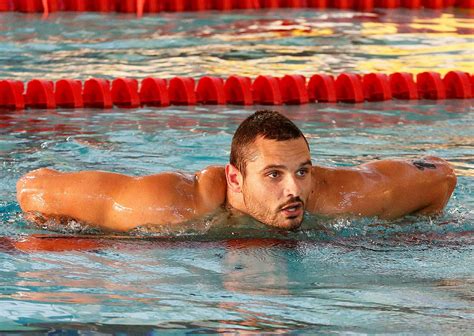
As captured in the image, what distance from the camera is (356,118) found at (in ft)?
21.7

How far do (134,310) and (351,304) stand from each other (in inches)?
24.3

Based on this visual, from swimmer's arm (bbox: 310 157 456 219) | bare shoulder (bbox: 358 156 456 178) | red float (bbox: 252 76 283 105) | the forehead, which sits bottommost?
red float (bbox: 252 76 283 105)

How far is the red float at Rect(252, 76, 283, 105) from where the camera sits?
6.97 m

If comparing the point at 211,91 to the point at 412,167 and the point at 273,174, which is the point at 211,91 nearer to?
the point at 412,167

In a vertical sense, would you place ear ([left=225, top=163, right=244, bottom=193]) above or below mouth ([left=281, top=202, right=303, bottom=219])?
above

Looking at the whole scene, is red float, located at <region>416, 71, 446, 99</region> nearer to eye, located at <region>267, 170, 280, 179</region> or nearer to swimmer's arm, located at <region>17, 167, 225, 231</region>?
swimmer's arm, located at <region>17, 167, 225, 231</region>

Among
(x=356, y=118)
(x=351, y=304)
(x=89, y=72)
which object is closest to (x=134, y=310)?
(x=351, y=304)

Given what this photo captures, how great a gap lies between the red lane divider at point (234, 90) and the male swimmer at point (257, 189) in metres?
2.81

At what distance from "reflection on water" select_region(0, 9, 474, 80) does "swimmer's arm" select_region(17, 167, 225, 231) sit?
138 inches

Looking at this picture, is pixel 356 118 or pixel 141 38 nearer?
pixel 356 118

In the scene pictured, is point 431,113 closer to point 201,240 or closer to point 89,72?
point 89,72

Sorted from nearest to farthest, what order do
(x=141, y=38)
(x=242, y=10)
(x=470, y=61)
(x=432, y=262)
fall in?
(x=432, y=262)
(x=470, y=61)
(x=141, y=38)
(x=242, y=10)

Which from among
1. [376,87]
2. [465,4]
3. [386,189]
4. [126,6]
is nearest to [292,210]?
[386,189]

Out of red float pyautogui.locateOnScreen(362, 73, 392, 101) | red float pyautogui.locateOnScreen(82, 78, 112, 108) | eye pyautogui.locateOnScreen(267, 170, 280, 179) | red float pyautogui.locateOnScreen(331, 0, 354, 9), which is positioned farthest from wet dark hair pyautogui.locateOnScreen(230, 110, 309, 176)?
red float pyautogui.locateOnScreen(331, 0, 354, 9)
